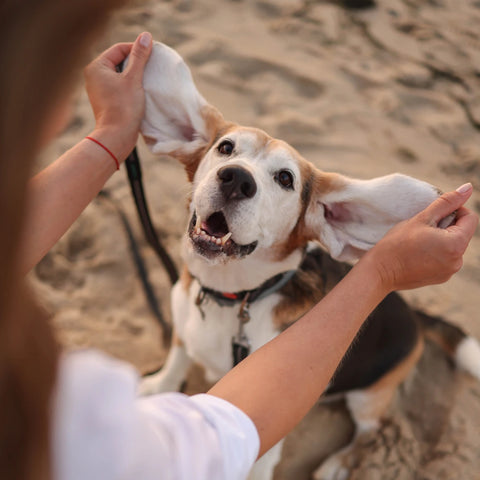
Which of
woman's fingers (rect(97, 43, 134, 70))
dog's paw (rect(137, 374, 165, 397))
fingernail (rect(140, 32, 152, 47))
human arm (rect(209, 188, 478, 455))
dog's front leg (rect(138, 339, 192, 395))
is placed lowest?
dog's paw (rect(137, 374, 165, 397))

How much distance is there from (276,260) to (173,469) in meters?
0.94

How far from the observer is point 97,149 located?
155 cm

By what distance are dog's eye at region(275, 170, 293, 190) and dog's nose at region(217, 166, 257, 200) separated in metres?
0.20

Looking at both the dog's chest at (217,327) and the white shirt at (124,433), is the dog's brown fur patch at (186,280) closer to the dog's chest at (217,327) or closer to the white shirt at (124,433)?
the dog's chest at (217,327)

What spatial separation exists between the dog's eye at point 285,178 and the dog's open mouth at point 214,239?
0.24 m

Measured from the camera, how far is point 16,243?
1.85 feet

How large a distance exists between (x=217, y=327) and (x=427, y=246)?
819mm

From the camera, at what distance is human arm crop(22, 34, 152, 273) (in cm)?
145

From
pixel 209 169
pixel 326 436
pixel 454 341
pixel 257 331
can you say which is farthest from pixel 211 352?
pixel 454 341

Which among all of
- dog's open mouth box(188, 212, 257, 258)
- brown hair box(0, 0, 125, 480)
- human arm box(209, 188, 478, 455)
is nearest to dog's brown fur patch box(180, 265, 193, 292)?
dog's open mouth box(188, 212, 257, 258)

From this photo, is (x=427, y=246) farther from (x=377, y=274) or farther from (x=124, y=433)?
(x=124, y=433)

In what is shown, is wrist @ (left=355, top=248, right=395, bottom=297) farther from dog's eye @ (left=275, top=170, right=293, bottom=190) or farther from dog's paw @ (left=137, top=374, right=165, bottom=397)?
dog's paw @ (left=137, top=374, right=165, bottom=397)

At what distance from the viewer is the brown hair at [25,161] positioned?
20.9 inches

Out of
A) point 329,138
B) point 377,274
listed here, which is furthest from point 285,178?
point 329,138
